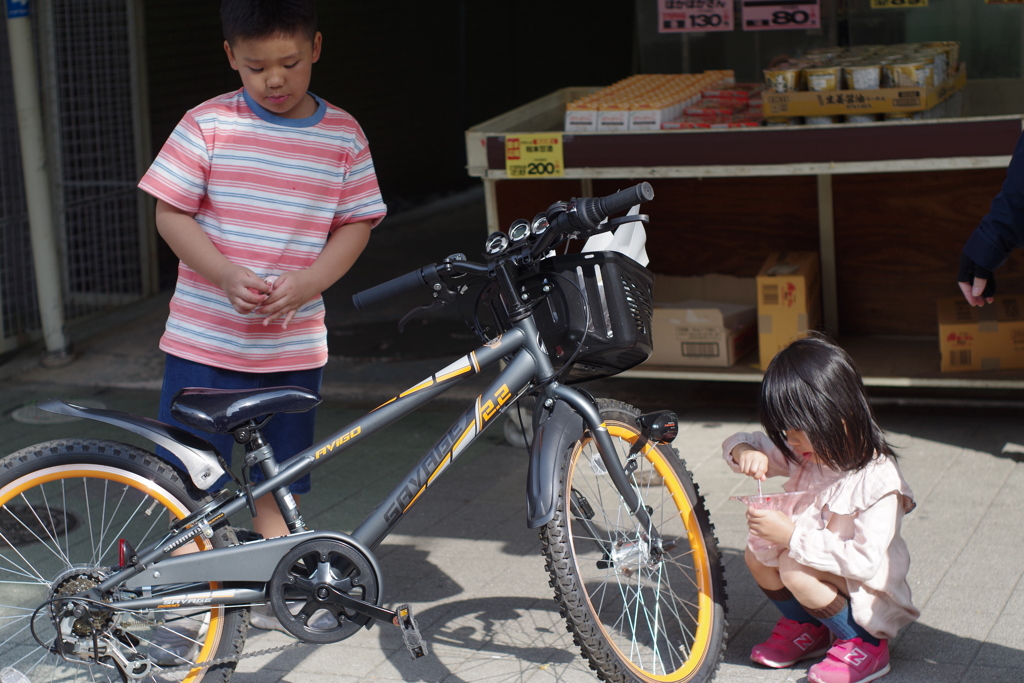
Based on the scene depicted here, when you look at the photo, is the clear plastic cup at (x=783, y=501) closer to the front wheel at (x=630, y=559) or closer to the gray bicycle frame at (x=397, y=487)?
the front wheel at (x=630, y=559)

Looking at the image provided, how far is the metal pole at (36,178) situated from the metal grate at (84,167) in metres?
0.23

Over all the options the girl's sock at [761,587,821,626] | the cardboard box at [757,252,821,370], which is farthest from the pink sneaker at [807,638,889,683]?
the cardboard box at [757,252,821,370]

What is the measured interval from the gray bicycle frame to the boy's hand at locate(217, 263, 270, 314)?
383mm

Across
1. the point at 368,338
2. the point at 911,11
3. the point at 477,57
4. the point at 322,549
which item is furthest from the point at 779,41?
the point at 477,57

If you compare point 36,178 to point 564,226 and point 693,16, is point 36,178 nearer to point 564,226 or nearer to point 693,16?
point 693,16

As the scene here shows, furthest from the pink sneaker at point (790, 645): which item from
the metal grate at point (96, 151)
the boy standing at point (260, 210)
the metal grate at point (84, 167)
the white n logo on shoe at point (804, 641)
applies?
the metal grate at point (96, 151)

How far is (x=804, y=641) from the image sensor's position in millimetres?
2943

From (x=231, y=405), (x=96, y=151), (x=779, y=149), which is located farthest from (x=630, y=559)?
(x=96, y=151)

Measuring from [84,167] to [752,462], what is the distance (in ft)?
18.2

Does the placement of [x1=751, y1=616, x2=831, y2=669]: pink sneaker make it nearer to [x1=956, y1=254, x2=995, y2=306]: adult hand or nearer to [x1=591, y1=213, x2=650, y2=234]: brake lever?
[x1=956, y1=254, x2=995, y2=306]: adult hand

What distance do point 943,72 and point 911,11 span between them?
46.7 inches

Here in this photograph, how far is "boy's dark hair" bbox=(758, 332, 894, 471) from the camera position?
2711 millimetres

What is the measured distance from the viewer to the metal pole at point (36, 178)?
5945 millimetres

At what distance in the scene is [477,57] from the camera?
11047 mm
